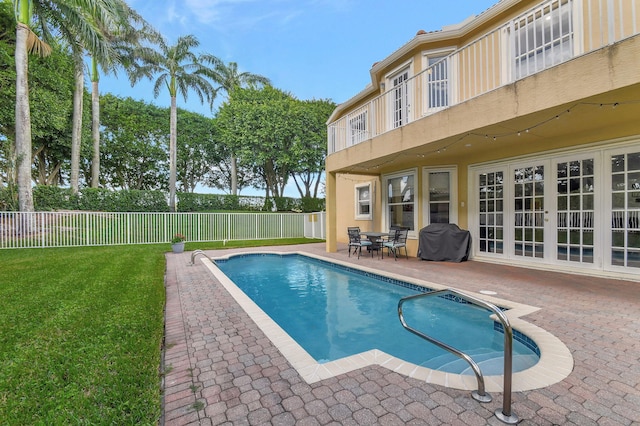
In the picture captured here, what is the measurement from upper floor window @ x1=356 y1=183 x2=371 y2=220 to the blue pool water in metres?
4.60

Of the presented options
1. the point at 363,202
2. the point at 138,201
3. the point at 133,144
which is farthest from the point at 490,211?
the point at 133,144

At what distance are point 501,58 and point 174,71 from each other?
63.3 ft

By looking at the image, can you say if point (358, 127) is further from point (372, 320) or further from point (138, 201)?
point (138, 201)

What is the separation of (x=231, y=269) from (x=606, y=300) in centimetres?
891

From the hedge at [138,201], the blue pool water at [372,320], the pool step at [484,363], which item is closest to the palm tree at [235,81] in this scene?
the hedge at [138,201]

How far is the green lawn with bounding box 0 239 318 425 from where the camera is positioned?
213 cm

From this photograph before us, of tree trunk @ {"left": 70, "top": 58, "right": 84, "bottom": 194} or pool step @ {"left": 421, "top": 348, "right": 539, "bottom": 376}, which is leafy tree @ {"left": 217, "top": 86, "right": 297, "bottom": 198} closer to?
tree trunk @ {"left": 70, "top": 58, "right": 84, "bottom": 194}

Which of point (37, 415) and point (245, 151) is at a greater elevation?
point (245, 151)

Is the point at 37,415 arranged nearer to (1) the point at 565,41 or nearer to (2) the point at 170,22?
(1) the point at 565,41

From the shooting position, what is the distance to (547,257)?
689cm

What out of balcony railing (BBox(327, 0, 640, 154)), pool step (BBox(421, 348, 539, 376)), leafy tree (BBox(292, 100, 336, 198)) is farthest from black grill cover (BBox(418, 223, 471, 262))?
leafy tree (BBox(292, 100, 336, 198))

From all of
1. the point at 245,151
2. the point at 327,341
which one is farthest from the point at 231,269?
the point at 245,151

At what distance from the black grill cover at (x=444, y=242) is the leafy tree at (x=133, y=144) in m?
25.4

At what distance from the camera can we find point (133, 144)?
2434 cm
